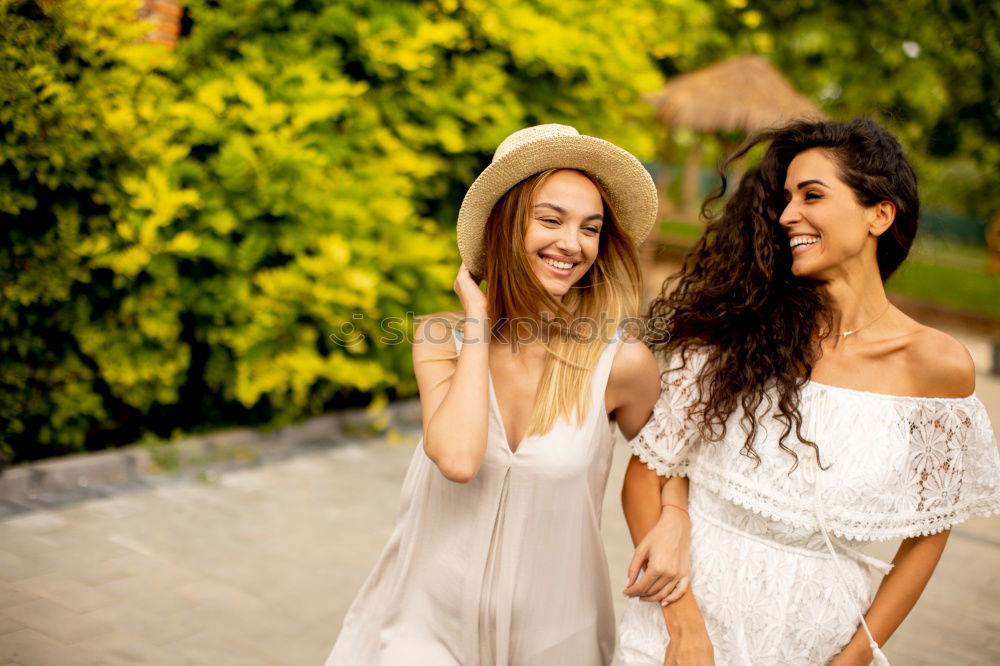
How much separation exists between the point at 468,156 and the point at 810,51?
1314 cm

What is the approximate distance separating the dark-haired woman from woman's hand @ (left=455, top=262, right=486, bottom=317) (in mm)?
560

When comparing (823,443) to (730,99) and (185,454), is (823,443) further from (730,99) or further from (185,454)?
(730,99)

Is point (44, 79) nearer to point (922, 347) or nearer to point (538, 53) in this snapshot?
point (538, 53)

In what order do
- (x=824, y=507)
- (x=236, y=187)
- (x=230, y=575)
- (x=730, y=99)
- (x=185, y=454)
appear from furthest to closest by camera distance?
(x=730, y=99) < (x=185, y=454) < (x=236, y=187) < (x=230, y=575) < (x=824, y=507)

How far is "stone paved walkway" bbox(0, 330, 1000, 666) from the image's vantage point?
11.8ft

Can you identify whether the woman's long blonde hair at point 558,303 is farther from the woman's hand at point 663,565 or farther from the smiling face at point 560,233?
the woman's hand at point 663,565

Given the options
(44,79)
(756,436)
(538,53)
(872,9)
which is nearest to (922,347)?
(756,436)

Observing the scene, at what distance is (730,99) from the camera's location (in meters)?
11.3

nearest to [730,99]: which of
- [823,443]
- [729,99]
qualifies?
[729,99]

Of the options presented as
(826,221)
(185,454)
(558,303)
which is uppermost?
(826,221)

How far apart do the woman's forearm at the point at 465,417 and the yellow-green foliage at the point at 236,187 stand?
3185 mm

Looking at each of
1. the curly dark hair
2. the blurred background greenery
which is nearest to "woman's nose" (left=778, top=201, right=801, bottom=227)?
the curly dark hair

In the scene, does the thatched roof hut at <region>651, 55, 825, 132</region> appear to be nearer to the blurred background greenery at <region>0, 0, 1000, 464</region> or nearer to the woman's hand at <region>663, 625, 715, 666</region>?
the blurred background greenery at <region>0, 0, 1000, 464</region>

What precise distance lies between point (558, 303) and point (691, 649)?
0.91 meters
